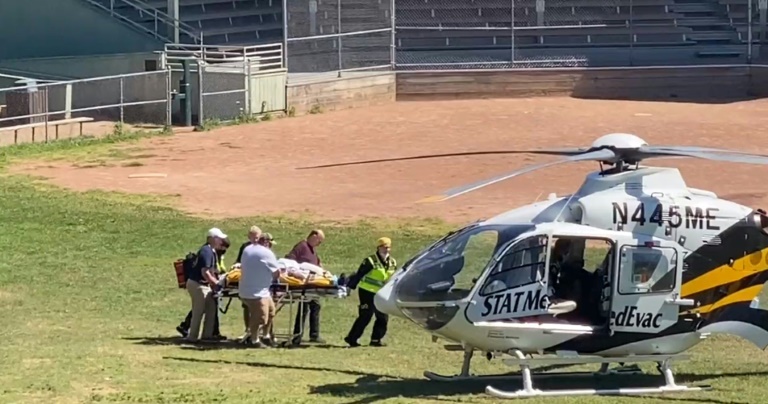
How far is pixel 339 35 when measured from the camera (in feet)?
124

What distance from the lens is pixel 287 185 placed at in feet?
86.7

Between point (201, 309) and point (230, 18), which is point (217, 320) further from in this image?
point (230, 18)

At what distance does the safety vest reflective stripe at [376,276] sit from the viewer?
1548 centimetres

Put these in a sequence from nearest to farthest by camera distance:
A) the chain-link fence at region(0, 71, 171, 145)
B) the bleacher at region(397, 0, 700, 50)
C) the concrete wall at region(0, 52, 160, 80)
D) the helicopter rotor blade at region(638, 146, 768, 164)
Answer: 1. the helicopter rotor blade at region(638, 146, 768, 164)
2. the chain-link fence at region(0, 71, 171, 145)
3. the concrete wall at region(0, 52, 160, 80)
4. the bleacher at region(397, 0, 700, 50)

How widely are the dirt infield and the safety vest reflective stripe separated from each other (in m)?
8.02

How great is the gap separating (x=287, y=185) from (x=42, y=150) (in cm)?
644

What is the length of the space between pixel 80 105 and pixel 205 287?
1917 centimetres

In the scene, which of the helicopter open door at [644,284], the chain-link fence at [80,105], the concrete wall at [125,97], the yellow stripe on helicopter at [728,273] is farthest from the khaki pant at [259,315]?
the concrete wall at [125,97]

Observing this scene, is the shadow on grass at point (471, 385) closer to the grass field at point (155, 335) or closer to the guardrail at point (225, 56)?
the grass field at point (155, 335)

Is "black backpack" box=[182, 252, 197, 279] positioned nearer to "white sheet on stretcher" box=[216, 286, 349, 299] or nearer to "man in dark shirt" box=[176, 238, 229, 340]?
"man in dark shirt" box=[176, 238, 229, 340]

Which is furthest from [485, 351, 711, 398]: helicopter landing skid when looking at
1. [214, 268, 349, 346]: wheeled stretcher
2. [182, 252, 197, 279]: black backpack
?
[182, 252, 197, 279]: black backpack

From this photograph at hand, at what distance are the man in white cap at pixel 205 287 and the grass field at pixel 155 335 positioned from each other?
33 centimetres

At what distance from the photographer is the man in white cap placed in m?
15.7

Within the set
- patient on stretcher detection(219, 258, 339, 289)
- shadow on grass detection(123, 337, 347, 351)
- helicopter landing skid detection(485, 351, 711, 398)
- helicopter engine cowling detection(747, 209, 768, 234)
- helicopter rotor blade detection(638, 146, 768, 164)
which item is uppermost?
helicopter rotor blade detection(638, 146, 768, 164)
